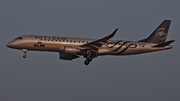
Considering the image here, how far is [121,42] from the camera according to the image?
68.8 m

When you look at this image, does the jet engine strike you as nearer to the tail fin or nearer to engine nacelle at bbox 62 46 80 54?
engine nacelle at bbox 62 46 80 54

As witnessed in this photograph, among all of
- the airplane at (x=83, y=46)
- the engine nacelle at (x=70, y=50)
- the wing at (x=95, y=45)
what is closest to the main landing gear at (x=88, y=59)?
the airplane at (x=83, y=46)

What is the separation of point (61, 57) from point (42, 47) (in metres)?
4.56

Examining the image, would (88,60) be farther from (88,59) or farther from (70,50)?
(70,50)

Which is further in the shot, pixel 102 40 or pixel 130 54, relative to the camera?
pixel 130 54

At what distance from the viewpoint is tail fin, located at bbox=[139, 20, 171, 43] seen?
72.5 metres

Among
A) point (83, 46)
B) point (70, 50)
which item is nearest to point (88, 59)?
point (83, 46)

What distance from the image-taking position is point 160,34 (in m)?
73.4

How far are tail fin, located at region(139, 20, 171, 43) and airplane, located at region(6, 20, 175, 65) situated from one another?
114 cm

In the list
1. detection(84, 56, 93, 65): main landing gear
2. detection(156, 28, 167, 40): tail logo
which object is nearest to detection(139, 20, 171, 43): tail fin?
detection(156, 28, 167, 40): tail logo

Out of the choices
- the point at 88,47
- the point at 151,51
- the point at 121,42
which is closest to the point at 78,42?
the point at 88,47

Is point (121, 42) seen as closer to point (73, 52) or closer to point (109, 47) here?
point (109, 47)

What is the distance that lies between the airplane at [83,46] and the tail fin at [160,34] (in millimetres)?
1137

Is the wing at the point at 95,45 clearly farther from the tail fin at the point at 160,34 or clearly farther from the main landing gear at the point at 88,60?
the tail fin at the point at 160,34
